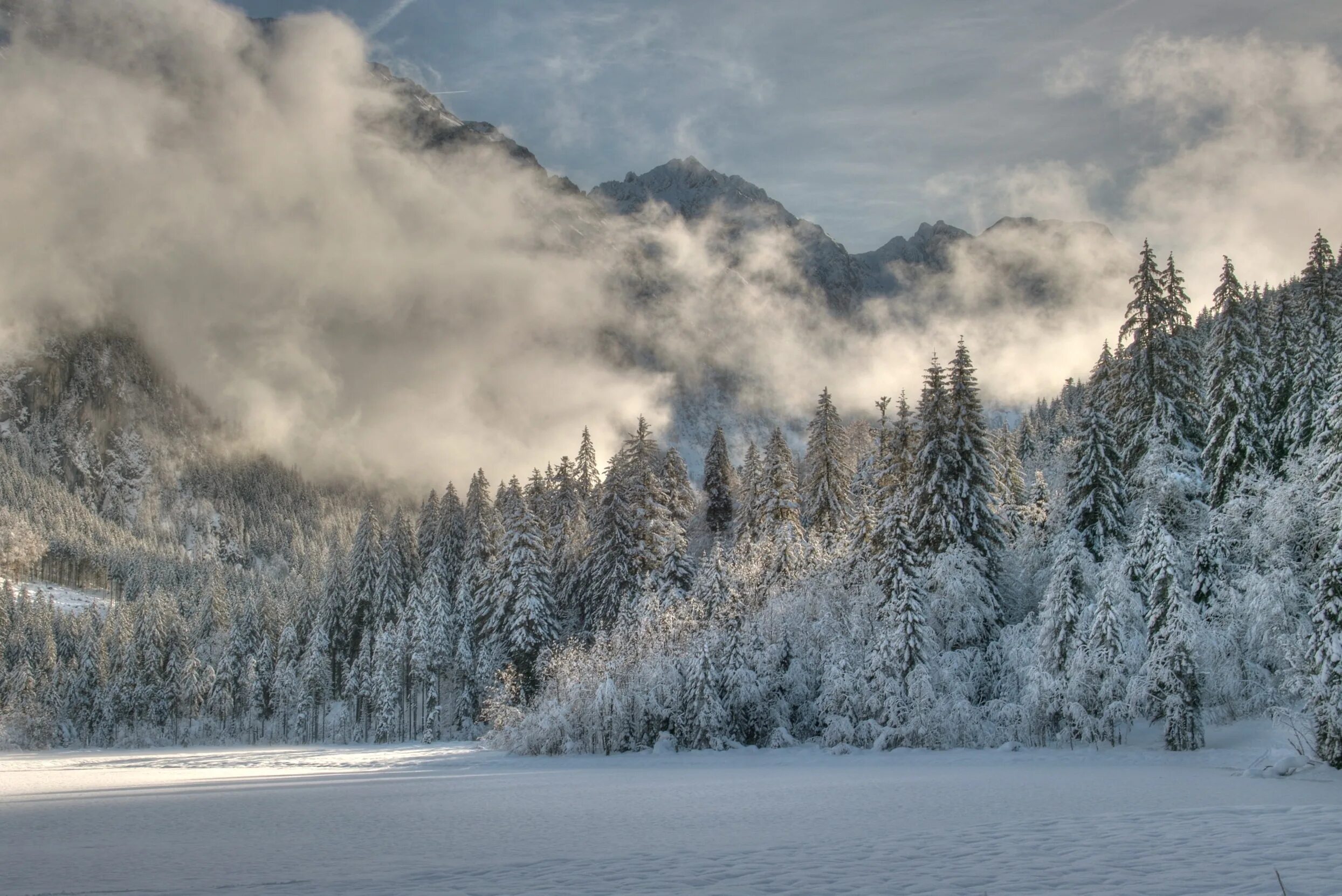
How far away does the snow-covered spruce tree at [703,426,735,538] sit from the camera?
245 feet

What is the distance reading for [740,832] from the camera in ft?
44.5

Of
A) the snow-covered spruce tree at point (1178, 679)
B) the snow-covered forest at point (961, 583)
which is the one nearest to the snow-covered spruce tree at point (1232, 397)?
the snow-covered forest at point (961, 583)

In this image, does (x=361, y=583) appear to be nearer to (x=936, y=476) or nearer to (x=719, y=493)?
(x=719, y=493)

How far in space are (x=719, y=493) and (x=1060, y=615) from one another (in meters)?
45.1

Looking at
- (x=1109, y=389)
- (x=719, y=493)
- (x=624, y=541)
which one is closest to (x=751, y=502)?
(x=624, y=541)

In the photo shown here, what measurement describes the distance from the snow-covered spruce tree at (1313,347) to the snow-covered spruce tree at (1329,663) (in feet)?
37.3

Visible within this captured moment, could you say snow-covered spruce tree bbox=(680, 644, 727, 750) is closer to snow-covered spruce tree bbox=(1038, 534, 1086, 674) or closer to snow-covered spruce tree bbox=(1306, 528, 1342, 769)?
snow-covered spruce tree bbox=(1038, 534, 1086, 674)

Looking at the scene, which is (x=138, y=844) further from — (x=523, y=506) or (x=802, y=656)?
(x=523, y=506)

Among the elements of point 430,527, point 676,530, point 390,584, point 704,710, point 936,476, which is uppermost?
point 430,527

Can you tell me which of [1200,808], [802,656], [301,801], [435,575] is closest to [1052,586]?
[802,656]

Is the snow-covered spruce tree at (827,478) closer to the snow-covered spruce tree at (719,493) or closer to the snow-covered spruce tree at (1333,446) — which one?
the snow-covered spruce tree at (719,493)

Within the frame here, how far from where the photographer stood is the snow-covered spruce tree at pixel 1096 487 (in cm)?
3553

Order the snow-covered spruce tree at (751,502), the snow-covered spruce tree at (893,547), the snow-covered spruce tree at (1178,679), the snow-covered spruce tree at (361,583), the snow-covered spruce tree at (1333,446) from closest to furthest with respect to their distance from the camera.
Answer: the snow-covered spruce tree at (1333,446) → the snow-covered spruce tree at (1178,679) → the snow-covered spruce tree at (893,547) → the snow-covered spruce tree at (751,502) → the snow-covered spruce tree at (361,583)

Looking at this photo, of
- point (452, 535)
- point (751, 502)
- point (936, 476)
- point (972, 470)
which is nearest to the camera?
point (936, 476)
